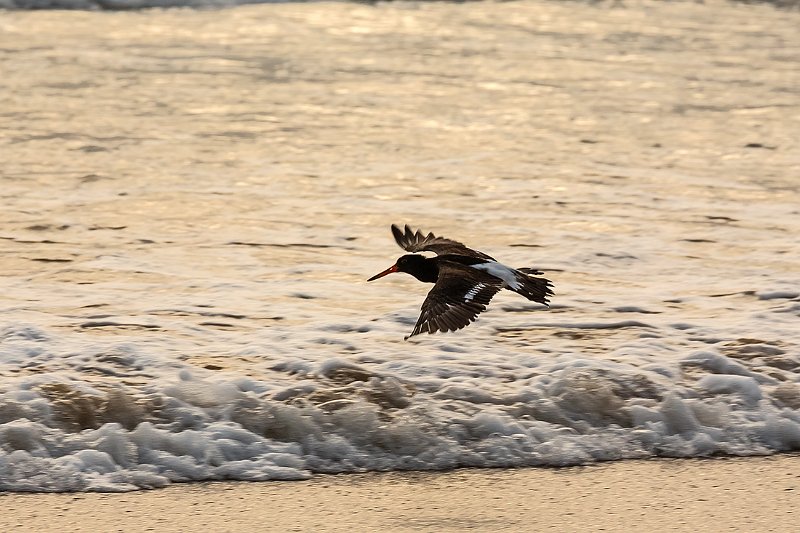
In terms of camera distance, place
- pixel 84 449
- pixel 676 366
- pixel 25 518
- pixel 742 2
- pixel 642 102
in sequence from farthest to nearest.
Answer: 1. pixel 742 2
2. pixel 642 102
3. pixel 676 366
4. pixel 84 449
5. pixel 25 518

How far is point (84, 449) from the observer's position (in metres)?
4.14

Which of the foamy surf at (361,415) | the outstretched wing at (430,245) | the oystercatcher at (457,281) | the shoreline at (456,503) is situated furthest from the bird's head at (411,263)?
the shoreline at (456,503)

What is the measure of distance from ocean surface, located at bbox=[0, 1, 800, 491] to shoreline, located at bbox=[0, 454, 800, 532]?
3.9 inches

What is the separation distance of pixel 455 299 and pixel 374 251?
191 centimetres

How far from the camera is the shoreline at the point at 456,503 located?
377 centimetres

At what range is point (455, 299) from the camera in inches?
191

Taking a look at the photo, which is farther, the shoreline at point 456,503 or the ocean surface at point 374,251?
the ocean surface at point 374,251

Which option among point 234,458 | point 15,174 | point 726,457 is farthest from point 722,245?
point 15,174

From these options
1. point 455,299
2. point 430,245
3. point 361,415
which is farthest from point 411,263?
point 361,415

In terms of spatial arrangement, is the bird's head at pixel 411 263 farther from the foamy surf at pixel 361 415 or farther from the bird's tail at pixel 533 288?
the foamy surf at pixel 361 415

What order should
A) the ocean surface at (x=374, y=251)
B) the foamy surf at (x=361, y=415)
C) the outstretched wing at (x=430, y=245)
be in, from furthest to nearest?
the outstretched wing at (x=430, y=245), the ocean surface at (x=374, y=251), the foamy surf at (x=361, y=415)

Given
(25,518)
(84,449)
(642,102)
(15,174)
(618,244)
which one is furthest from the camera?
(642,102)

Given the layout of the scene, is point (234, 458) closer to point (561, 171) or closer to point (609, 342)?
point (609, 342)

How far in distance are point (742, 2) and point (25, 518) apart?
14.6m
